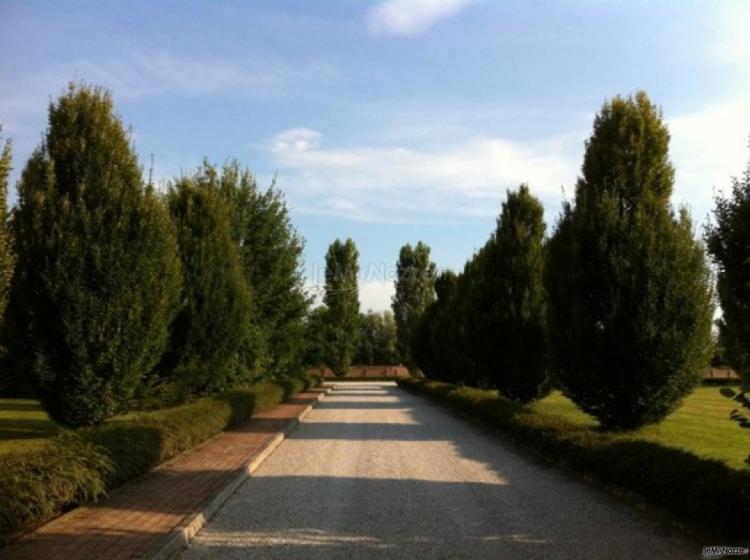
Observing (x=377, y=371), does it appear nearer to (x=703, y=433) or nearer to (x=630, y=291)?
(x=703, y=433)

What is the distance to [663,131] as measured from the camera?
1501 cm

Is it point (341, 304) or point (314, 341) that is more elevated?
point (341, 304)

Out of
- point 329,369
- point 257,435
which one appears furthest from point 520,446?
point 329,369

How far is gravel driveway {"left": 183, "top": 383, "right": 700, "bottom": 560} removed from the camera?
6875 mm

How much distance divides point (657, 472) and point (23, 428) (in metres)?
15.0

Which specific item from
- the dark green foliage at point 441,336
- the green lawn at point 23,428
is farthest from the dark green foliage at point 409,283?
the green lawn at point 23,428

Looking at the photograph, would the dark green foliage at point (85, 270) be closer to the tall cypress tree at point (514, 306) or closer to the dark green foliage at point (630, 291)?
the dark green foliage at point (630, 291)

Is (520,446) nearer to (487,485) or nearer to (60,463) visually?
A: (487,485)

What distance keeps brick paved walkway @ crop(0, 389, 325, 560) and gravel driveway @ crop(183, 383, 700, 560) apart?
0.41 m

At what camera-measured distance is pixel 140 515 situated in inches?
307

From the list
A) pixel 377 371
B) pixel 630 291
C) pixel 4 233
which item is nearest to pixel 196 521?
pixel 4 233

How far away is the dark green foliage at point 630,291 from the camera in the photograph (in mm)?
13383

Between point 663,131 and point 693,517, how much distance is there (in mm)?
10033

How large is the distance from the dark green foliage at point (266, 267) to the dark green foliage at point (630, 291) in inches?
542
